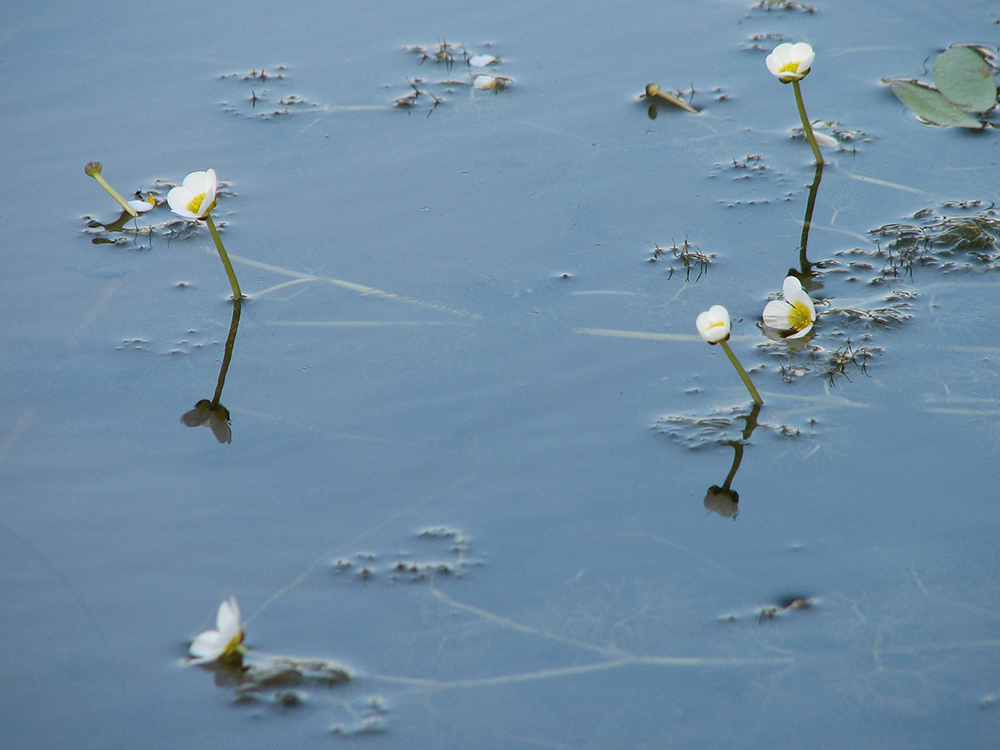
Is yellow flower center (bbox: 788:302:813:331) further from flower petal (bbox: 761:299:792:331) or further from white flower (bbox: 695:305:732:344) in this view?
white flower (bbox: 695:305:732:344)

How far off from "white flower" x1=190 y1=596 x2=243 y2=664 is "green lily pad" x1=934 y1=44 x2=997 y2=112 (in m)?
3.05

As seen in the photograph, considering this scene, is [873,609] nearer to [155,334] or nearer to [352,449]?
[352,449]

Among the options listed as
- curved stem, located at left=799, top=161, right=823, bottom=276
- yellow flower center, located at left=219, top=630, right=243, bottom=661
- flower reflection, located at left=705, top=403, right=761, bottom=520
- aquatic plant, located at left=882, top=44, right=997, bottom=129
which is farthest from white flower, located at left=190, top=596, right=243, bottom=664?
aquatic plant, located at left=882, top=44, right=997, bottom=129

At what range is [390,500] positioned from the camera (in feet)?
7.12

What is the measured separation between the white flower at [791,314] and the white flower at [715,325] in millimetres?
386

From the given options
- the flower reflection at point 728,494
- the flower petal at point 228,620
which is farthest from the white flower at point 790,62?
the flower petal at point 228,620

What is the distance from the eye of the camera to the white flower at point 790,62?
3033 millimetres

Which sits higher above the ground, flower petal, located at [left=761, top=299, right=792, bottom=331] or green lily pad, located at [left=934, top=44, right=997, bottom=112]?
green lily pad, located at [left=934, top=44, right=997, bottom=112]

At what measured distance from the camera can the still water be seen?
5.94ft

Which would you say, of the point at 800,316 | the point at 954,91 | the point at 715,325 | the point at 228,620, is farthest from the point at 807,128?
the point at 228,620

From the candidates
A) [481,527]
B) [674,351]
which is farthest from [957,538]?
[481,527]

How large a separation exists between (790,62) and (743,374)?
134 centimetres

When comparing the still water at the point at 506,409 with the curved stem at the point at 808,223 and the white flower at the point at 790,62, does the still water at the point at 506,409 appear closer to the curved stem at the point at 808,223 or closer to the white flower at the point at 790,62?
the curved stem at the point at 808,223

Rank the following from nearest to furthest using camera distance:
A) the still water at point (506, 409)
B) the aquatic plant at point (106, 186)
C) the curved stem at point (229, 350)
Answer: the still water at point (506, 409) → the curved stem at point (229, 350) → the aquatic plant at point (106, 186)
